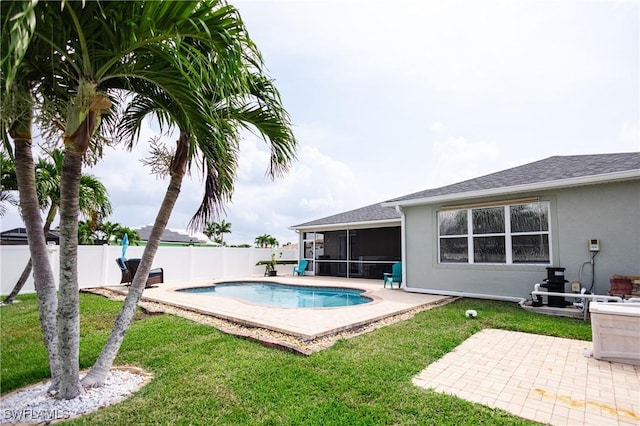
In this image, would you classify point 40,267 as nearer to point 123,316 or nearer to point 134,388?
point 123,316

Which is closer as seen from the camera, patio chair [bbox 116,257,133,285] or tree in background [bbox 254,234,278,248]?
patio chair [bbox 116,257,133,285]

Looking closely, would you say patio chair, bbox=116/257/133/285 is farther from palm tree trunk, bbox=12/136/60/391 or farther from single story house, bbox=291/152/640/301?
single story house, bbox=291/152/640/301

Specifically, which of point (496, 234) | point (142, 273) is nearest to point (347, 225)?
point (496, 234)

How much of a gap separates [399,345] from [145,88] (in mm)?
5511

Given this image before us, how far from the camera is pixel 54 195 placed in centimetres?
963

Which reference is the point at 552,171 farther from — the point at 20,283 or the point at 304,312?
the point at 20,283

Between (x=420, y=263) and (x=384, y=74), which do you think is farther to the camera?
(x=420, y=263)

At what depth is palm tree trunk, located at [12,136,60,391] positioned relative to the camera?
11.7ft

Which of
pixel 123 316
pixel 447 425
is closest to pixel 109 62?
pixel 123 316

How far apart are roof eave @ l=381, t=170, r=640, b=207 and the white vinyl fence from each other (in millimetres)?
11068

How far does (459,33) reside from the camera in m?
8.54

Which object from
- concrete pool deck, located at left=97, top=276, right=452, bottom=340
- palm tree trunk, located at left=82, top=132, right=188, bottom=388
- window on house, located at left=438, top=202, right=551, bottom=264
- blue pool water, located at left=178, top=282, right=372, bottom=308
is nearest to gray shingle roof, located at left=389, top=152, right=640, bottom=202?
window on house, located at left=438, top=202, right=551, bottom=264

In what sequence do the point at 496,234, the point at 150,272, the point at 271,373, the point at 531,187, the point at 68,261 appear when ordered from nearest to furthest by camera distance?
the point at 68,261
the point at 271,373
the point at 531,187
the point at 496,234
the point at 150,272

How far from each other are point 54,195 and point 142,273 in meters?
7.71
